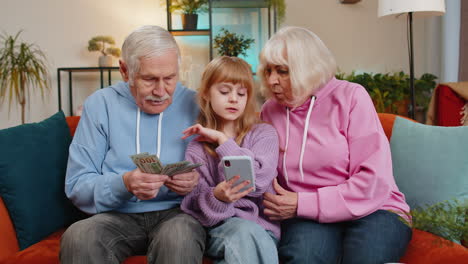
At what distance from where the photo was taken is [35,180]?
5.50 feet

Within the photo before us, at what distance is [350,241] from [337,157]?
298 mm

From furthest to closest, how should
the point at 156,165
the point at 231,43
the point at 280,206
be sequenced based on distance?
the point at 231,43
the point at 280,206
the point at 156,165

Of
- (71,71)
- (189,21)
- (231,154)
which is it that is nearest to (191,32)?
(189,21)

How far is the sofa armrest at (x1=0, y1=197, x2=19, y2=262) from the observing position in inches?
61.4

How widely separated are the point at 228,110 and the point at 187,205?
37 cm

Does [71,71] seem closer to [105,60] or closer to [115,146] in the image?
[105,60]

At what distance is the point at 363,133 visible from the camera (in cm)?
162

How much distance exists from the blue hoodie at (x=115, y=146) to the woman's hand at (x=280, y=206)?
0.34m

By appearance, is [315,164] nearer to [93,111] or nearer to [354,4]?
[93,111]

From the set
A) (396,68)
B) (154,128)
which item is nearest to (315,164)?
(154,128)

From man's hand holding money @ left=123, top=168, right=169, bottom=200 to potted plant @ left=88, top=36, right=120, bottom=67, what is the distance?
2.86 meters

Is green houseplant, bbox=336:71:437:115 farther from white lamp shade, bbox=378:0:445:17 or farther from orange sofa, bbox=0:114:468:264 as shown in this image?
orange sofa, bbox=0:114:468:264

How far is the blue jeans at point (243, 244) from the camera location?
4.61ft

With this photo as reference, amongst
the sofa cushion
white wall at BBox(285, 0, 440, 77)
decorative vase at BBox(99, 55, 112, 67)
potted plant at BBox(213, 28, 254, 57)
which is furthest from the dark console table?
the sofa cushion
